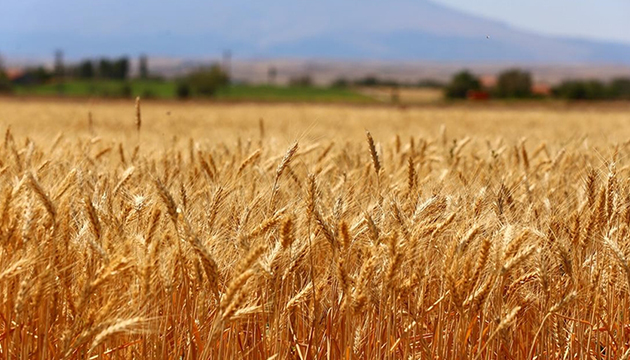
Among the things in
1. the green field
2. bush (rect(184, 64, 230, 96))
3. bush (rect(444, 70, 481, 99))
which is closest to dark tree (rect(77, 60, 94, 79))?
bush (rect(184, 64, 230, 96))

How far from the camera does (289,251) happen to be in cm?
198

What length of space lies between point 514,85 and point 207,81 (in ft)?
92.8

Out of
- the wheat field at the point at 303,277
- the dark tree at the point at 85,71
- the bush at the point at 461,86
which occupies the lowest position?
the dark tree at the point at 85,71

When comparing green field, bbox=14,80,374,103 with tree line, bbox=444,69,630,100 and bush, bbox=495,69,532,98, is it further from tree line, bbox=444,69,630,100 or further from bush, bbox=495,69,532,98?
bush, bbox=495,69,532,98

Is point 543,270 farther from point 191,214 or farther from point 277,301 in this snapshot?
point 191,214

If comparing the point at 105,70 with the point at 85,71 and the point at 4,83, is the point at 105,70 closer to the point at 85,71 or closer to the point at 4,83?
the point at 85,71

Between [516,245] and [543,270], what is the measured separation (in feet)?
0.40

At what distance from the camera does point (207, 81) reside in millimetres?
68812

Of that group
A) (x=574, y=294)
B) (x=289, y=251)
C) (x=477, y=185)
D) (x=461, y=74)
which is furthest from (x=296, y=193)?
(x=461, y=74)

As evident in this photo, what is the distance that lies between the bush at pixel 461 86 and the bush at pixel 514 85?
219 cm

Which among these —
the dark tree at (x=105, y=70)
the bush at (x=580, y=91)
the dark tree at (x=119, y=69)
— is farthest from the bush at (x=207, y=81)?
the bush at (x=580, y=91)

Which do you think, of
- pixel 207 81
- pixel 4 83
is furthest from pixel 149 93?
pixel 207 81

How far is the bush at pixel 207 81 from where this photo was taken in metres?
66.3

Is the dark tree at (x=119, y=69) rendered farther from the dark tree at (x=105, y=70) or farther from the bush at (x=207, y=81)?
the bush at (x=207, y=81)
